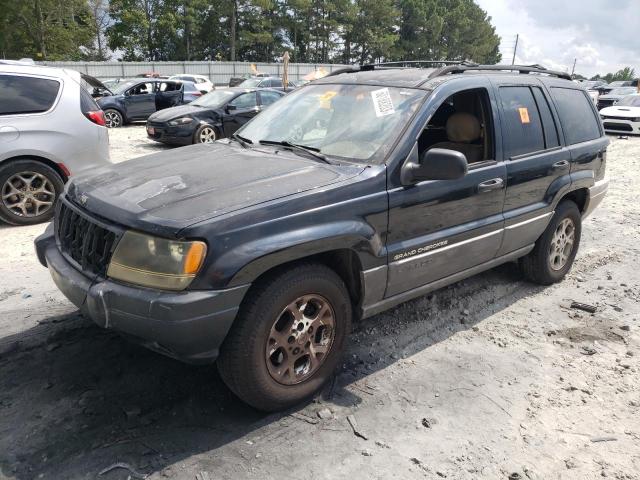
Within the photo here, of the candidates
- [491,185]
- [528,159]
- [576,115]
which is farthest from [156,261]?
[576,115]

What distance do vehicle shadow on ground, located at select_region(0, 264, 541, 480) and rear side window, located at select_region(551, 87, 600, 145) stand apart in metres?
2.05

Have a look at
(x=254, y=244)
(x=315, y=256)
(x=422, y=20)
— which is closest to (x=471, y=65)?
(x=315, y=256)

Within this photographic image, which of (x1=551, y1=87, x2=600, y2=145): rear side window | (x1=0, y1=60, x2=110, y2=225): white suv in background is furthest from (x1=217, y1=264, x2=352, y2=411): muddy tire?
(x1=0, y1=60, x2=110, y2=225): white suv in background

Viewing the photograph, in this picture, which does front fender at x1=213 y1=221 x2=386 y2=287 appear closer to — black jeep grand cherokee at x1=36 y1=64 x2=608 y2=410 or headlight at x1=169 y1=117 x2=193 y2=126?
black jeep grand cherokee at x1=36 y1=64 x2=608 y2=410

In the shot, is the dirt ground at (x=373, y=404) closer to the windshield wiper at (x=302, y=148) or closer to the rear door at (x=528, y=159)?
the rear door at (x=528, y=159)

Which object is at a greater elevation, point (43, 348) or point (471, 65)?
point (471, 65)

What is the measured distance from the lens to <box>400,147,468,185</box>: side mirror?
10.1ft

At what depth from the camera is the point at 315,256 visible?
299 cm

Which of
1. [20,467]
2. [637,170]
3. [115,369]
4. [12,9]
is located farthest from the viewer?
[12,9]

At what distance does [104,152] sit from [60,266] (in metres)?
3.93

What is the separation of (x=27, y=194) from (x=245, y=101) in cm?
744

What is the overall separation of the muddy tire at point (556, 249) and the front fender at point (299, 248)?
2.16m

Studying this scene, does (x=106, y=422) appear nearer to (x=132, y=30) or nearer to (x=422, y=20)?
(x=132, y=30)

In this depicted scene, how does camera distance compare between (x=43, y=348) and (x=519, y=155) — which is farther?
(x=519, y=155)
